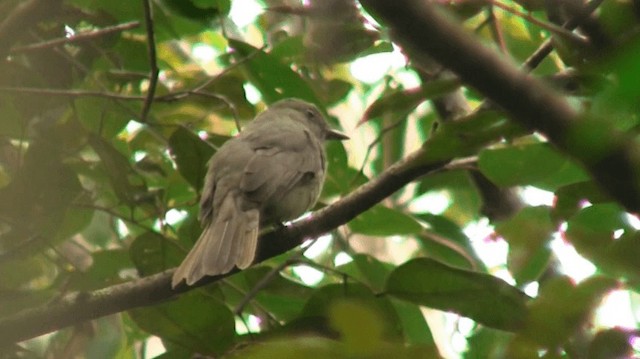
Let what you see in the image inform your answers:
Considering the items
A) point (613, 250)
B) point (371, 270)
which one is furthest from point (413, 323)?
point (613, 250)

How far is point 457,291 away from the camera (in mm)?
2738

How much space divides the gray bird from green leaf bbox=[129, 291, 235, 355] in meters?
0.40

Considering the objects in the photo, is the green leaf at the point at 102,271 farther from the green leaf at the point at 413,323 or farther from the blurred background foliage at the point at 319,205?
the green leaf at the point at 413,323

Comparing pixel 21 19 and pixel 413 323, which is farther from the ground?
pixel 21 19

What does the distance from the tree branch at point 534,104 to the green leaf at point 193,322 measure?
2094mm

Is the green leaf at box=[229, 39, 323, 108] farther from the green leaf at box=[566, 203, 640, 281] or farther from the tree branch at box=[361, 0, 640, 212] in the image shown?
the tree branch at box=[361, 0, 640, 212]

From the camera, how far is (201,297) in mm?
3146

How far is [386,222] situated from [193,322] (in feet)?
3.39

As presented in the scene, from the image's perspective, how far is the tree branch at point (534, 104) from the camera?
3.12 feet

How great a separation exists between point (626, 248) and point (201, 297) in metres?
2.06

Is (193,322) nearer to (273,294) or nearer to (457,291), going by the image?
(273,294)

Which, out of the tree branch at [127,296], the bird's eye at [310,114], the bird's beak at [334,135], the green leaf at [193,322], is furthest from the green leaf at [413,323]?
the bird's eye at [310,114]

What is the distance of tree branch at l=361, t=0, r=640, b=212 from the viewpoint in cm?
95

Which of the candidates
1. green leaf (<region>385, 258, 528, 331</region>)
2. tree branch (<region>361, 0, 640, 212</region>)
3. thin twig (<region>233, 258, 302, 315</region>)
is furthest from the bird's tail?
tree branch (<region>361, 0, 640, 212</region>)
